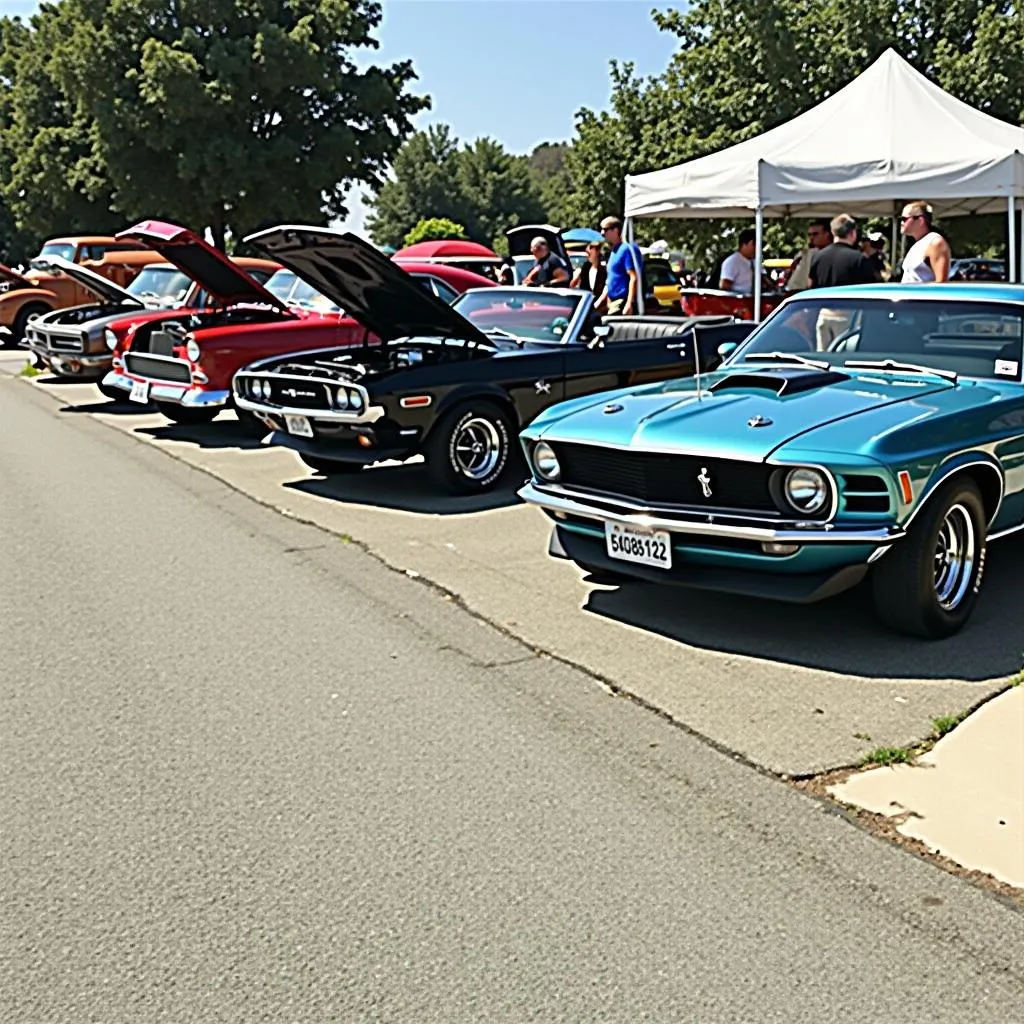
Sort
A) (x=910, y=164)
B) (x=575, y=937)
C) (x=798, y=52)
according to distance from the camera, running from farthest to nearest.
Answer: (x=798, y=52)
(x=910, y=164)
(x=575, y=937)

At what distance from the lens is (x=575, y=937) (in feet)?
10.6

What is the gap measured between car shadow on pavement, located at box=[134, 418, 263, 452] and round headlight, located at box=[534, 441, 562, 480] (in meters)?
5.74

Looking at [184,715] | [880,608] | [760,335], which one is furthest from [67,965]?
[760,335]

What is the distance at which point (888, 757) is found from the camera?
170 inches

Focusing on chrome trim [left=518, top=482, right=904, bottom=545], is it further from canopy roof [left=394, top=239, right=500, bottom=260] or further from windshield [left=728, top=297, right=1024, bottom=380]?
canopy roof [left=394, top=239, right=500, bottom=260]

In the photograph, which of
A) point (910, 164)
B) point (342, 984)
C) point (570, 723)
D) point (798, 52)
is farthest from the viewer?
point (798, 52)

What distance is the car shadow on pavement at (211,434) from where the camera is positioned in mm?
11781

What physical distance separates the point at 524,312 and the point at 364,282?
4.73ft

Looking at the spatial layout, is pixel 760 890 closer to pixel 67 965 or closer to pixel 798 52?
pixel 67 965

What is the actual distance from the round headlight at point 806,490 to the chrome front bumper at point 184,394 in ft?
23.7

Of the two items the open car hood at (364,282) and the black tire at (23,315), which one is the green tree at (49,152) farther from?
the open car hood at (364,282)

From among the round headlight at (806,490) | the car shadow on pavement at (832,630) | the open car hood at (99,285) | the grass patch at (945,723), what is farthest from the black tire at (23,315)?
the grass patch at (945,723)

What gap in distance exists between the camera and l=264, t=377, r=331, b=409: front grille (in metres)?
8.77

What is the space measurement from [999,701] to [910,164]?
865 cm
